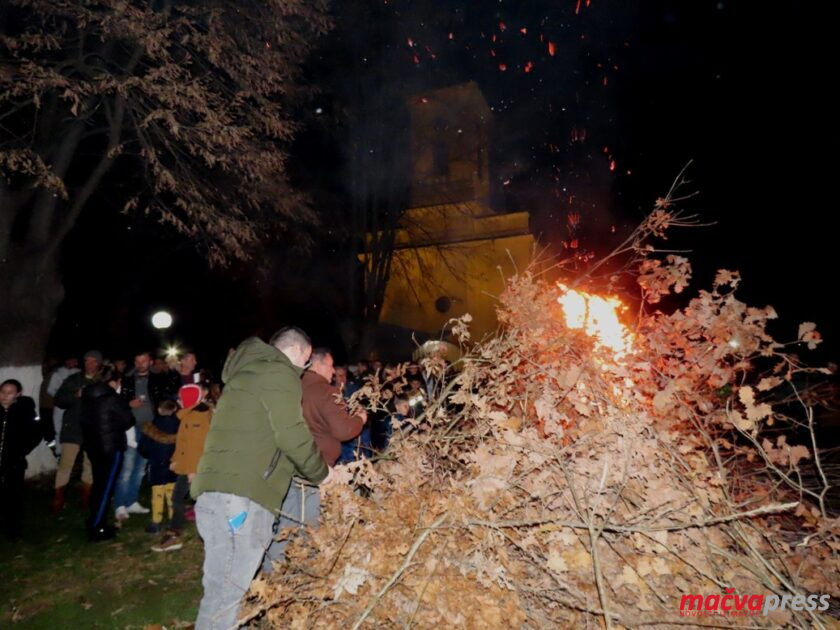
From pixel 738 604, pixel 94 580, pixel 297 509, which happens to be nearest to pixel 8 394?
pixel 94 580

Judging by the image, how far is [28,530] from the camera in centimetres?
612

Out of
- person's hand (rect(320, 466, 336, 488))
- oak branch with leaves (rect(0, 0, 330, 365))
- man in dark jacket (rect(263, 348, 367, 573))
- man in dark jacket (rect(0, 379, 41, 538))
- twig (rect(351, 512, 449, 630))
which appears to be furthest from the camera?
oak branch with leaves (rect(0, 0, 330, 365))

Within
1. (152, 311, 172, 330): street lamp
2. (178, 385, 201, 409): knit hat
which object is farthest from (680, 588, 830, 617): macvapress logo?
(152, 311, 172, 330): street lamp

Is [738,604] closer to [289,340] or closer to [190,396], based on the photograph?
[289,340]

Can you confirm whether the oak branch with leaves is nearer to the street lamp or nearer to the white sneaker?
the white sneaker

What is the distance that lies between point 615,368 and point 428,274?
14574 mm

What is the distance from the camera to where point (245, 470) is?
3062 mm

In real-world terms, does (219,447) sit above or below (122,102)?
below

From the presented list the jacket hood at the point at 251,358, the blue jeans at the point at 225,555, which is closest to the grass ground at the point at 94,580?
the blue jeans at the point at 225,555

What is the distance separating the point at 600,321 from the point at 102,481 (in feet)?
21.8

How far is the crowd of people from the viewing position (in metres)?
3.04

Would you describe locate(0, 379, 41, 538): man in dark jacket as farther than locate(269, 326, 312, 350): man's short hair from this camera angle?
Yes

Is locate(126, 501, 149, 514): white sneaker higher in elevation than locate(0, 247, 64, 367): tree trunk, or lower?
lower

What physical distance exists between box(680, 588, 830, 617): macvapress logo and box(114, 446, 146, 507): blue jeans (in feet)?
21.2
